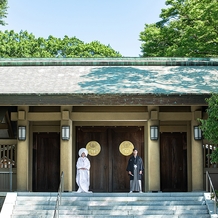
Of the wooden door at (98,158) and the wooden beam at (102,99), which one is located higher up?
the wooden beam at (102,99)

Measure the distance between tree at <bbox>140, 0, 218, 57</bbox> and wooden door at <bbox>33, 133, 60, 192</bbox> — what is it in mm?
14800

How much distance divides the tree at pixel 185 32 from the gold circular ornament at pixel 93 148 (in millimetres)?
14142

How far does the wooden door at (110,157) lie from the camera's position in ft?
60.3

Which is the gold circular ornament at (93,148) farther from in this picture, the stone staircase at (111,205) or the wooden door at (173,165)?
the stone staircase at (111,205)

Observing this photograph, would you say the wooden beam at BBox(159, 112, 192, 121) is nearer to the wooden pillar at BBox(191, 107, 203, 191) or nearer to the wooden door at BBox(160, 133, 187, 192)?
the wooden pillar at BBox(191, 107, 203, 191)

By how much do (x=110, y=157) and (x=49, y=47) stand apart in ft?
92.3

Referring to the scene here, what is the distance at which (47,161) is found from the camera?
18.4 meters

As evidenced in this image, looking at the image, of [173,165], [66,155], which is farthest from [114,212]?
[173,165]

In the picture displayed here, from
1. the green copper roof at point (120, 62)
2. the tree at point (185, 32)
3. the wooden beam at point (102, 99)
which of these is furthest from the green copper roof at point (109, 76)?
the tree at point (185, 32)

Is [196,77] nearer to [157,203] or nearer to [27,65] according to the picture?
[157,203]

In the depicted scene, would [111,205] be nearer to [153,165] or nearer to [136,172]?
[136,172]

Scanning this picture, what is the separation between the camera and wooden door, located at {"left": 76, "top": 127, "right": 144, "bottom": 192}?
1839 centimetres

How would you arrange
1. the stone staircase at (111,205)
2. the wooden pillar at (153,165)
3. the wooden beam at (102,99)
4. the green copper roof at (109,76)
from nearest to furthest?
the stone staircase at (111,205) < the wooden beam at (102,99) < the green copper roof at (109,76) < the wooden pillar at (153,165)

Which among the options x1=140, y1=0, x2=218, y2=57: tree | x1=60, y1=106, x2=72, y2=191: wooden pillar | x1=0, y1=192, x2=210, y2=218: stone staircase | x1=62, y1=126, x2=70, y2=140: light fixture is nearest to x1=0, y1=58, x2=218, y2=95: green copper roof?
x1=60, y1=106, x2=72, y2=191: wooden pillar
